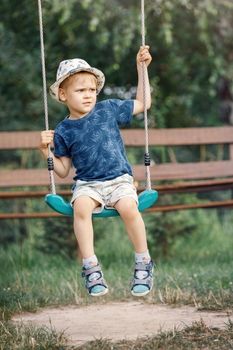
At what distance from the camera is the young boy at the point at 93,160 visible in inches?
141

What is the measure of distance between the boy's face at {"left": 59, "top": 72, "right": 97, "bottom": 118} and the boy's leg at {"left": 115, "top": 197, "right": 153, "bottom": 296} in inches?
20.7

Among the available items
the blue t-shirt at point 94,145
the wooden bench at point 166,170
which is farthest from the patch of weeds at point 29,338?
the wooden bench at point 166,170

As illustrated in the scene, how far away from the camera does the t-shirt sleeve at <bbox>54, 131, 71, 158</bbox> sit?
384cm

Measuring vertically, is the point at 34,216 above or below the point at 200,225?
above

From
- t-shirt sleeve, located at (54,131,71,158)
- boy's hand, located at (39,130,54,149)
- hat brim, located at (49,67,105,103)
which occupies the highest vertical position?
hat brim, located at (49,67,105,103)

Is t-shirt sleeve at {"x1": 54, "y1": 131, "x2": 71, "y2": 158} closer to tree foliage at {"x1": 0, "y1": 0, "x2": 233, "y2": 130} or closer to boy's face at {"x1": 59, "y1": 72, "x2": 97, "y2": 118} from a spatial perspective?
boy's face at {"x1": 59, "y1": 72, "x2": 97, "y2": 118}

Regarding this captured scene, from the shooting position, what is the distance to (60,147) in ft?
12.7

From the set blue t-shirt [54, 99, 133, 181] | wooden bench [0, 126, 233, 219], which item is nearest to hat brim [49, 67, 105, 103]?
blue t-shirt [54, 99, 133, 181]

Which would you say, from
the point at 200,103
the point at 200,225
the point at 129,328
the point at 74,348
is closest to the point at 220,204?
the point at 200,225

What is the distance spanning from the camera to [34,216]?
6293 mm

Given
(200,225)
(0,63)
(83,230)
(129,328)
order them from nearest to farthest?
(83,230)
(129,328)
(200,225)
(0,63)

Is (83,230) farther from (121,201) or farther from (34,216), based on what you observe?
(34,216)

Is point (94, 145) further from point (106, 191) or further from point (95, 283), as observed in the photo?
point (95, 283)

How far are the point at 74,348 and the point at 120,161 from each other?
967mm
